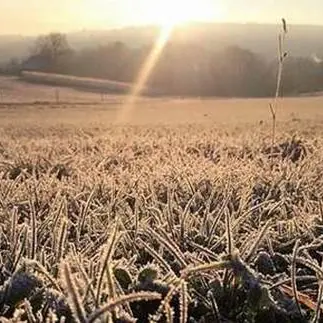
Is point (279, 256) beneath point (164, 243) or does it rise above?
beneath

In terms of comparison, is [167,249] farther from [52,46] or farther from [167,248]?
[52,46]

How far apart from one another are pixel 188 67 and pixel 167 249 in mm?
82112

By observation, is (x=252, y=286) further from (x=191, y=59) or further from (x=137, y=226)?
(x=191, y=59)

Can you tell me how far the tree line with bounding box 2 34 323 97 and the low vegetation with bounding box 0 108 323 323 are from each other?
60704 millimetres

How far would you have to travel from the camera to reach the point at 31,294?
1470 millimetres

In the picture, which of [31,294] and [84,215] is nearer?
[31,294]

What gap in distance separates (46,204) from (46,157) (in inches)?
66.6

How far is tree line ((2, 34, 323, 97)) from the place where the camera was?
234 ft

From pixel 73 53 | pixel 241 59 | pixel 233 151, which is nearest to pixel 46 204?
pixel 233 151

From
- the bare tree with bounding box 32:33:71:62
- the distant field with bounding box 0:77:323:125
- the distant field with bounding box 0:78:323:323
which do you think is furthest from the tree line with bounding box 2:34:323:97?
the distant field with bounding box 0:78:323:323

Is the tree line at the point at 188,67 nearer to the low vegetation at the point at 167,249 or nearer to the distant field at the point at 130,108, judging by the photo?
the distant field at the point at 130,108

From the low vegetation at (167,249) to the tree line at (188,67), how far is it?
60.7 m

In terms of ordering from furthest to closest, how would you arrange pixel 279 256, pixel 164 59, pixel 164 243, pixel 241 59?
1. pixel 164 59
2. pixel 241 59
3. pixel 279 256
4. pixel 164 243

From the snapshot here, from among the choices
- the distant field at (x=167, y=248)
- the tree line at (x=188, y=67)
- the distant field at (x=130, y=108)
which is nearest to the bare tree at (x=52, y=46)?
the tree line at (x=188, y=67)
